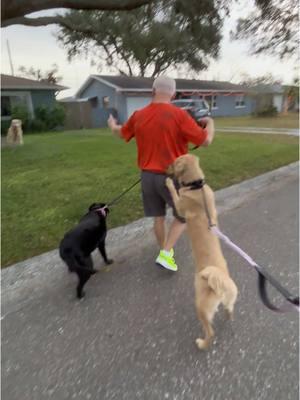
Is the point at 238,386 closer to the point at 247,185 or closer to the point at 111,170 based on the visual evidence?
the point at 247,185

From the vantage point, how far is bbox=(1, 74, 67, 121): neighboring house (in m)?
21.5

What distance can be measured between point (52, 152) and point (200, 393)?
10.3 metres

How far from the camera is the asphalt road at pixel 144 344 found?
2.21 metres

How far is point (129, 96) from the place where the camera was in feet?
91.5

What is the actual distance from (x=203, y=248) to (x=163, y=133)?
122 cm

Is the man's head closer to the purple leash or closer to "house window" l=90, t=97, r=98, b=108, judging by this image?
the purple leash

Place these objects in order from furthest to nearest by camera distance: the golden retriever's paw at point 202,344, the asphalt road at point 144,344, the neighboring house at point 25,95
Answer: the neighboring house at point 25,95 < the golden retriever's paw at point 202,344 < the asphalt road at point 144,344

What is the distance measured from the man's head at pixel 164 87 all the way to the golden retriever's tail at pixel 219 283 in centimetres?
172

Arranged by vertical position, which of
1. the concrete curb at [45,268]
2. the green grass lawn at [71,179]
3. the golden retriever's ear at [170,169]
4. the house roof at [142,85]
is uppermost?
the house roof at [142,85]

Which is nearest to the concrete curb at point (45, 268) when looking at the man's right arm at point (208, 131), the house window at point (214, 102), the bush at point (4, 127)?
the man's right arm at point (208, 131)

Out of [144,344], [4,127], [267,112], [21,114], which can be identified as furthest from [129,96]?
[144,344]

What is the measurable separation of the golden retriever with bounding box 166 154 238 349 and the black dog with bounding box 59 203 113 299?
828 mm

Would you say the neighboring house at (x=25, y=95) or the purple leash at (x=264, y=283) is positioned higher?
the neighboring house at (x=25, y=95)

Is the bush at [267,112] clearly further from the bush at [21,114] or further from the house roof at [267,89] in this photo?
the bush at [21,114]
